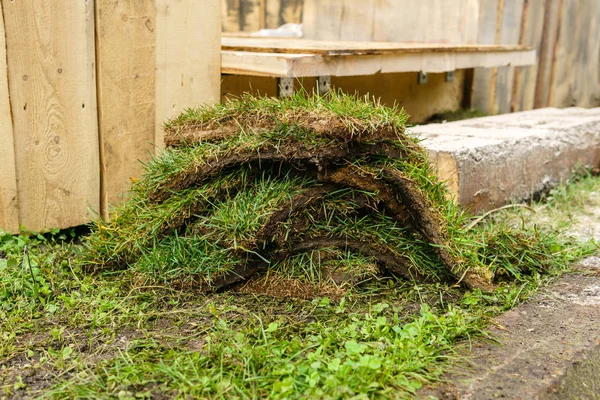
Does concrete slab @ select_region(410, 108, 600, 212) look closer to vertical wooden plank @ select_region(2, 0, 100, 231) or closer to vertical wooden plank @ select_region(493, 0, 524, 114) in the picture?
vertical wooden plank @ select_region(493, 0, 524, 114)

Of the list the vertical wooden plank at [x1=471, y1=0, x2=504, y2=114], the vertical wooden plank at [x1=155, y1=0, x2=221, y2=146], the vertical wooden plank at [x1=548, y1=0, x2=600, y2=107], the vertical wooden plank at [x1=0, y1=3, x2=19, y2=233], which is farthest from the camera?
the vertical wooden plank at [x1=548, y1=0, x2=600, y2=107]

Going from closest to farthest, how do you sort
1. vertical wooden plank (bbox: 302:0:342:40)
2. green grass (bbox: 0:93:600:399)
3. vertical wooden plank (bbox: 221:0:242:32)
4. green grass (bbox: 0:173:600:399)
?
green grass (bbox: 0:173:600:399) → green grass (bbox: 0:93:600:399) → vertical wooden plank (bbox: 302:0:342:40) → vertical wooden plank (bbox: 221:0:242:32)

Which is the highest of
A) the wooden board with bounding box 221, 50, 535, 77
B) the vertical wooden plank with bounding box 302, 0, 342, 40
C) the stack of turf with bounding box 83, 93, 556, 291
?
the vertical wooden plank with bounding box 302, 0, 342, 40

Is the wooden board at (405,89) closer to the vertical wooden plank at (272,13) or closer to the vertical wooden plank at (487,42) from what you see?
the vertical wooden plank at (487,42)

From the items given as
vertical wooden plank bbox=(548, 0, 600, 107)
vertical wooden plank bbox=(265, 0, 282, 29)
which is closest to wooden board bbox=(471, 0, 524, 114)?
vertical wooden plank bbox=(548, 0, 600, 107)

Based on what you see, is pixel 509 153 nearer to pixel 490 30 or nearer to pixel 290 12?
pixel 490 30

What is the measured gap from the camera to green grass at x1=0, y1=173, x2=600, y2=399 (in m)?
2.08

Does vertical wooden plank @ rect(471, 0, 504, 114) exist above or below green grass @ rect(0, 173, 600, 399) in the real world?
above

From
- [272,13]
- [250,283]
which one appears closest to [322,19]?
[272,13]

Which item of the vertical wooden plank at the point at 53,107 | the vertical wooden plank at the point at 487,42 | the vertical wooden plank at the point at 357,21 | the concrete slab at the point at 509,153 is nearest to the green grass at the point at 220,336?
the vertical wooden plank at the point at 53,107

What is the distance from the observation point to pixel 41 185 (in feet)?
11.0

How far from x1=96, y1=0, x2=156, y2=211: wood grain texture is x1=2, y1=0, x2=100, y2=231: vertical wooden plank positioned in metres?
0.05

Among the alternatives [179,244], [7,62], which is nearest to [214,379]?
[179,244]

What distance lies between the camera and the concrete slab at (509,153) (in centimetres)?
360
